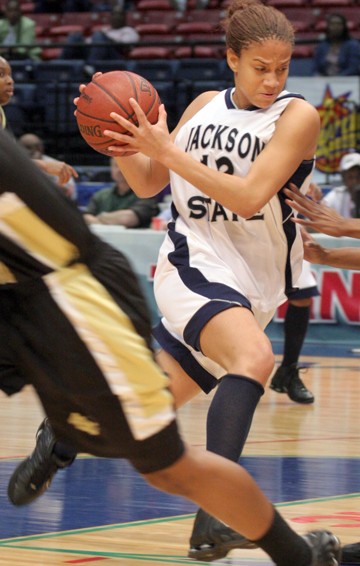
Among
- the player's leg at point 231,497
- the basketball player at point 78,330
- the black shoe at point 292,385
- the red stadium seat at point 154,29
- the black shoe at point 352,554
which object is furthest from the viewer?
the red stadium seat at point 154,29

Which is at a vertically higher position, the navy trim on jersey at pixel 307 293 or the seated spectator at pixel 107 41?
the navy trim on jersey at pixel 307 293

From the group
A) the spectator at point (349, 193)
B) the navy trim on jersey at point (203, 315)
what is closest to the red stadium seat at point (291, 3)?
the spectator at point (349, 193)

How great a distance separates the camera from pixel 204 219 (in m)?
3.58

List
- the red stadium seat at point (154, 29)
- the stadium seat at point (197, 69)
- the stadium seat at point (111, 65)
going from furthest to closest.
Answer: the red stadium seat at point (154, 29) < the stadium seat at point (111, 65) < the stadium seat at point (197, 69)

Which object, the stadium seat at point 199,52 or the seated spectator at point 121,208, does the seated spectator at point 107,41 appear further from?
the seated spectator at point 121,208

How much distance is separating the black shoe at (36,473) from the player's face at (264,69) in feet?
4.03

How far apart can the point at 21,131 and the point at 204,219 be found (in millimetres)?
10406

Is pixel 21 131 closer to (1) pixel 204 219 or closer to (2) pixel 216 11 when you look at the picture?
(2) pixel 216 11

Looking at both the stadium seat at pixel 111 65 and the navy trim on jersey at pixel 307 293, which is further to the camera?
the stadium seat at pixel 111 65

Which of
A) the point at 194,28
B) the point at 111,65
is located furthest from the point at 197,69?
the point at 194,28

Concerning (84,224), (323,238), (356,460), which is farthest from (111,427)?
(323,238)

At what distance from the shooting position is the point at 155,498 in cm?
405

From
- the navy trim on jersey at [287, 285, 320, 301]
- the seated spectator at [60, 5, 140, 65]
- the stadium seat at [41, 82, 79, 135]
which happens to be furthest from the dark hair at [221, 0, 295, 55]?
the seated spectator at [60, 5, 140, 65]

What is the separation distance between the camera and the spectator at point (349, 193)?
9.71m
